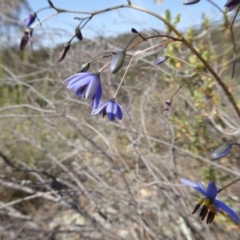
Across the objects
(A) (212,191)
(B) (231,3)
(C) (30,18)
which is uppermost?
(B) (231,3)

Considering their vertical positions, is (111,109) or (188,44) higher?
(188,44)

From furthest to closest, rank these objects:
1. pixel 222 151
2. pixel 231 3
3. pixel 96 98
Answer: pixel 96 98 → pixel 222 151 → pixel 231 3

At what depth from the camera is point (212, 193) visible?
87 cm

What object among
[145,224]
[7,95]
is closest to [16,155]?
[7,95]

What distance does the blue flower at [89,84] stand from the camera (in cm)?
93

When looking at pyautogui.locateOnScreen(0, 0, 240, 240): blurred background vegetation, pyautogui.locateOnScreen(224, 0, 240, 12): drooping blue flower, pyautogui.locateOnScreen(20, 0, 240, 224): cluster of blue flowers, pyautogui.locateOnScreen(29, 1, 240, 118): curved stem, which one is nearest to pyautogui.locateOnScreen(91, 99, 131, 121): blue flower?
pyautogui.locateOnScreen(20, 0, 240, 224): cluster of blue flowers

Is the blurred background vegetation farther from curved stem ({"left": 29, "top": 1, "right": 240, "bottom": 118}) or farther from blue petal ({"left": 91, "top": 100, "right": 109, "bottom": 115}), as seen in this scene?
curved stem ({"left": 29, "top": 1, "right": 240, "bottom": 118})

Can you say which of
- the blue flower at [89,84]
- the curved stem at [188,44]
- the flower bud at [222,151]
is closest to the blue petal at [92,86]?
the blue flower at [89,84]

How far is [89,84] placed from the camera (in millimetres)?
931

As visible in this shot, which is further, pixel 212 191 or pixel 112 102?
pixel 112 102

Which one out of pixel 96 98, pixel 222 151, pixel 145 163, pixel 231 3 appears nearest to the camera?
pixel 231 3

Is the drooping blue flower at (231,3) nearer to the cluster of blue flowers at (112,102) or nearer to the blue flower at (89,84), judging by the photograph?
the cluster of blue flowers at (112,102)

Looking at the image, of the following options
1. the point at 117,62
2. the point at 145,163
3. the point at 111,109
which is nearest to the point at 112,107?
the point at 111,109

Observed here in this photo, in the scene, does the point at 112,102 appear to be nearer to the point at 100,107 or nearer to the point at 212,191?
the point at 100,107
